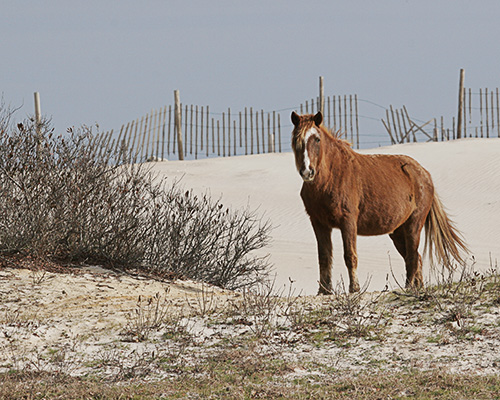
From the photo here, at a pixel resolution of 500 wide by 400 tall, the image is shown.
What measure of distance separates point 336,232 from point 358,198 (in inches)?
501

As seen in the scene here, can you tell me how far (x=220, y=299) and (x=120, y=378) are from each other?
289 cm

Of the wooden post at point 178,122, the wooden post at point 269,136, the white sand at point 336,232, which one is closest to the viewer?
the white sand at point 336,232

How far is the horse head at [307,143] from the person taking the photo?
8.10 m

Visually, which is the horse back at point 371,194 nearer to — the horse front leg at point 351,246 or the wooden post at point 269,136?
the horse front leg at point 351,246

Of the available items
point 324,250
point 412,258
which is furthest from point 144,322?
point 412,258

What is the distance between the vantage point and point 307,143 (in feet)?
27.1

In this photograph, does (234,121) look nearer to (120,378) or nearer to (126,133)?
(126,133)

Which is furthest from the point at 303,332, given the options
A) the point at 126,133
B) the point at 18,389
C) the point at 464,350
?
the point at 126,133

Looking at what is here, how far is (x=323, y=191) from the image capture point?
28.3 ft

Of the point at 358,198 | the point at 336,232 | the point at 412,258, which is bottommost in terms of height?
the point at 336,232

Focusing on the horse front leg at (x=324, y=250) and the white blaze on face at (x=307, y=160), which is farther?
the horse front leg at (x=324, y=250)

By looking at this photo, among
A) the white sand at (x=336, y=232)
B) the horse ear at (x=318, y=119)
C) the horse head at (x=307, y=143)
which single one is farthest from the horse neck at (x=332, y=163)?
the white sand at (x=336, y=232)

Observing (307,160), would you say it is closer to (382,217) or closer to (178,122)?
(382,217)

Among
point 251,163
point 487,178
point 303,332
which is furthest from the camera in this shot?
point 251,163
